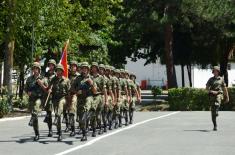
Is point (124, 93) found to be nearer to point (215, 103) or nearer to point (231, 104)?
point (215, 103)

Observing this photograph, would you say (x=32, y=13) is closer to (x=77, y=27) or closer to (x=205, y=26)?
(x=77, y=27)

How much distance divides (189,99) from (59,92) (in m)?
19.6

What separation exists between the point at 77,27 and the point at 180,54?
1913 cm

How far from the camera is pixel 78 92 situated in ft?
49.1

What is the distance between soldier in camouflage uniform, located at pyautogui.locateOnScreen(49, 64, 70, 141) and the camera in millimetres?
14695

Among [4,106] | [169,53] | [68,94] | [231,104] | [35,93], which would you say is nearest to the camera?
[35,93]

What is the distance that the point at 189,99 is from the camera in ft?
110

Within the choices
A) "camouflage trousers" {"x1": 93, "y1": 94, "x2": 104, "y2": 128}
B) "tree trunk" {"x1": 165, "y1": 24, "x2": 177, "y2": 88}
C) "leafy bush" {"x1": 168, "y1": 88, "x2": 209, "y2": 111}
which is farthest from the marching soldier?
"tree trunk" {"x1": 165, "y1": 24, "x2": 177, "y2": 88}

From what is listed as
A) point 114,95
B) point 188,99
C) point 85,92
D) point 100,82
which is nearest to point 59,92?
point 85,92

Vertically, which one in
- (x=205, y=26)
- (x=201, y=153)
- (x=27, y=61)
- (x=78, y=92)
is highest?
(x=205, y=26)

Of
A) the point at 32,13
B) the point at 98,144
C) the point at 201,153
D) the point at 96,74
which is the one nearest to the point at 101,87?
the point at 96,74

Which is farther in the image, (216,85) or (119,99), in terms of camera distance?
(119,99)

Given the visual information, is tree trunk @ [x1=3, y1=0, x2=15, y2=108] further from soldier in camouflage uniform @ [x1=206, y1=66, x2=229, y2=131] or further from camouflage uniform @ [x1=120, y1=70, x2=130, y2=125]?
soldier in camouflage uniform @ [x1=206, y1=66, x2=229, y2=131]

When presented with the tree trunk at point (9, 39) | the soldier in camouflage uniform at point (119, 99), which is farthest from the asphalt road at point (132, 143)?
the tree trunk at point (9, 39)
